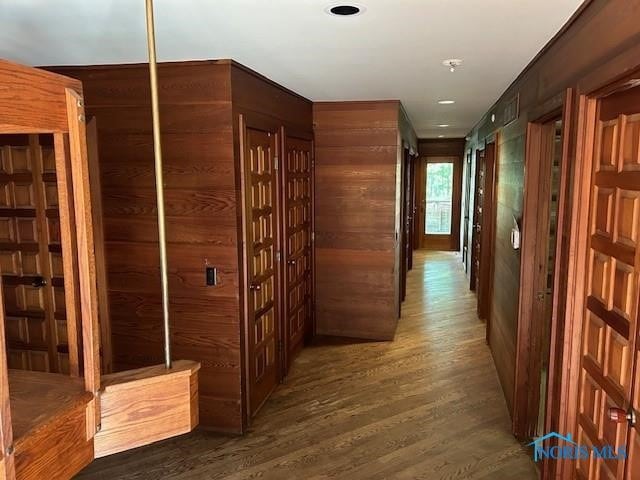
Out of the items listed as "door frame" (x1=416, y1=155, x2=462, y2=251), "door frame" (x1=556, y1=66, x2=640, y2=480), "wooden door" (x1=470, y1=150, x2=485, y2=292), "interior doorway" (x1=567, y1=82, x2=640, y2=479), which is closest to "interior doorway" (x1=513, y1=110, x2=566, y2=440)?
"door frame" (x1=556, y1=66, x2=640, y2=480)

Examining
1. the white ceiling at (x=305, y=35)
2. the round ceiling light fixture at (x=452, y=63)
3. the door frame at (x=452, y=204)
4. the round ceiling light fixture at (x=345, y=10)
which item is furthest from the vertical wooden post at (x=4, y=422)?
the door frame at (x=452, y=204)

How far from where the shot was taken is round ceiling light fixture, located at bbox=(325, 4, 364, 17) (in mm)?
1834

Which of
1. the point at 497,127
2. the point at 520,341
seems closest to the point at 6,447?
the point at 520,341

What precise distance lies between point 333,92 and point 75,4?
239 cm

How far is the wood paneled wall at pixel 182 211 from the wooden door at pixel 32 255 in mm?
336

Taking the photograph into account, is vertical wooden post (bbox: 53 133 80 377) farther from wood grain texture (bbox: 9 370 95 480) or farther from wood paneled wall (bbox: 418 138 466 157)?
wood paneled wall (bbox: 418 138 466 157)

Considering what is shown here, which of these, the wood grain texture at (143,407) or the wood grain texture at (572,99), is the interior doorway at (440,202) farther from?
the wood grain texture at (143,407)

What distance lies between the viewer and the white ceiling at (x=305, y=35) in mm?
1856

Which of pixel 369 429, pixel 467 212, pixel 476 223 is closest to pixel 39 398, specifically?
pixel 369 429

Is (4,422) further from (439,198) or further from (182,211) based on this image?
(439,198)

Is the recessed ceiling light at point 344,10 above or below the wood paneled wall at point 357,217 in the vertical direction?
above

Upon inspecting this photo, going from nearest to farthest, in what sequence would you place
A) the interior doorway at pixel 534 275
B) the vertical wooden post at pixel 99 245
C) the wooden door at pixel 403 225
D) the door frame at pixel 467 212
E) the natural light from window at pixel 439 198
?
the interior doorway at pixel 534 275 < the vertical wooden post at pixel 99 245 < the wooden door at pixel 403 225 < the door frame at pixel 467 212 < the natural light from window at pixel 439 198

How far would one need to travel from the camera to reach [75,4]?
72.0 inches

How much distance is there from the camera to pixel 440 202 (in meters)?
10.1
